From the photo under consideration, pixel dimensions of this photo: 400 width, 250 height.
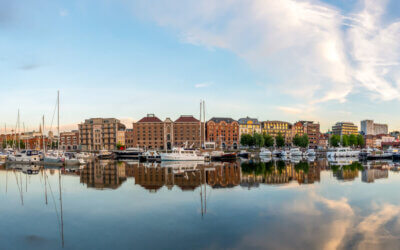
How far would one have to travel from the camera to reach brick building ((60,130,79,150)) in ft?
560

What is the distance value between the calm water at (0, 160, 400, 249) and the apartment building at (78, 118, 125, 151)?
12616 centimetres

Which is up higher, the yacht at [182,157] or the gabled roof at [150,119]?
the gabled roof at [150,119]

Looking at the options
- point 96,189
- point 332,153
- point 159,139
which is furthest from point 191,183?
point 159,139

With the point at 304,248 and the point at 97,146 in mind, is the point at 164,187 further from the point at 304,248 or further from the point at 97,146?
the point at 97,146

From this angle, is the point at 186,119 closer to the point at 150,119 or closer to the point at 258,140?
the point at 150,119

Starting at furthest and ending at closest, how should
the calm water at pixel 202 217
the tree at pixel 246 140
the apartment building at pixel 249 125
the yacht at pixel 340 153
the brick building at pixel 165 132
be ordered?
the apartment building at pixel 249 125 < the brick building at pixel 165 132 < the tree at pixel 246 140 < the yacht at pixel 340 153 < the calm water at pixel 202 217

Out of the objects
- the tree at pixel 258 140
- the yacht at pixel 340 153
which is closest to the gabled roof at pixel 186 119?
the tree at pixel 258 140

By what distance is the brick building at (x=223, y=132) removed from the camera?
481ft

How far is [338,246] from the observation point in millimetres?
13359

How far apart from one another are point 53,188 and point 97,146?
130653 millimetres

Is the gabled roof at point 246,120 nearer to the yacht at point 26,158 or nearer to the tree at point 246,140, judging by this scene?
the tree at point 246,140

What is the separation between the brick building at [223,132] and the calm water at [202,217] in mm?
115441

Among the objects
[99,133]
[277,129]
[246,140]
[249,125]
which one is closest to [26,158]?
[99,133]

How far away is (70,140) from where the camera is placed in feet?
567
